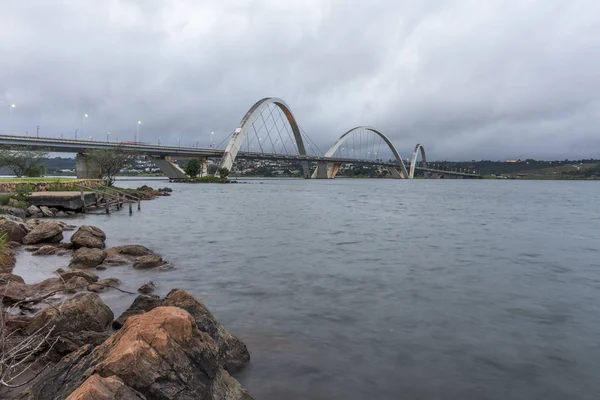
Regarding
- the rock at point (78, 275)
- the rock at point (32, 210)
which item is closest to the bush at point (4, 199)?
the rock at point (32, 210)

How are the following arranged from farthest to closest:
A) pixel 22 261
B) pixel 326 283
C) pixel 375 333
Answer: pixel 22 261 → pixel 326 283 → pixel 375 333

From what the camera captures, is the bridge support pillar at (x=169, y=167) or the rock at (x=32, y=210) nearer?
the rock at (x=32, y=210)

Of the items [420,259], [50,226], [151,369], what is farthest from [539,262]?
[50,226]

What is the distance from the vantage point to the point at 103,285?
9016mm

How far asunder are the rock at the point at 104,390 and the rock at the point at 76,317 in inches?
118

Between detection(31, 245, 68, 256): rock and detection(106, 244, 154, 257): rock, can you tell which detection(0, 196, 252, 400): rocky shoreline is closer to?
detection(106, 244, 154, 257): rock

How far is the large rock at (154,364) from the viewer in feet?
10.8

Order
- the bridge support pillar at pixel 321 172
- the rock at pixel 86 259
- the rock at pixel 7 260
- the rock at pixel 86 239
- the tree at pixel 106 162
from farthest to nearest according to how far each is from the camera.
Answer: the bridge support pillar at pixel 321 172 < the tree at pixel 106 162 < the rock at pixel 86 239 < the rock at pixel 86 259 < the rock at pixel 7 260

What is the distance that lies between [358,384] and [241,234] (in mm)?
14793

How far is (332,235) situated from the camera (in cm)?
1972

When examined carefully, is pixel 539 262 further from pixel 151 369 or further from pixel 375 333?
pixel 151 369

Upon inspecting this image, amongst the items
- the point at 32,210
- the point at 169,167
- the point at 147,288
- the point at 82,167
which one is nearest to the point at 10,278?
the point at 147,288

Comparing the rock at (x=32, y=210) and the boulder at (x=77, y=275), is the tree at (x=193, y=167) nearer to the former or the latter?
the rock at (x=32, y=210)

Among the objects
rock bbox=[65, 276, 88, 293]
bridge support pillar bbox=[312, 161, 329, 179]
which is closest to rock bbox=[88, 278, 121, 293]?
rock bbox=[65, 276, 88, 293]
